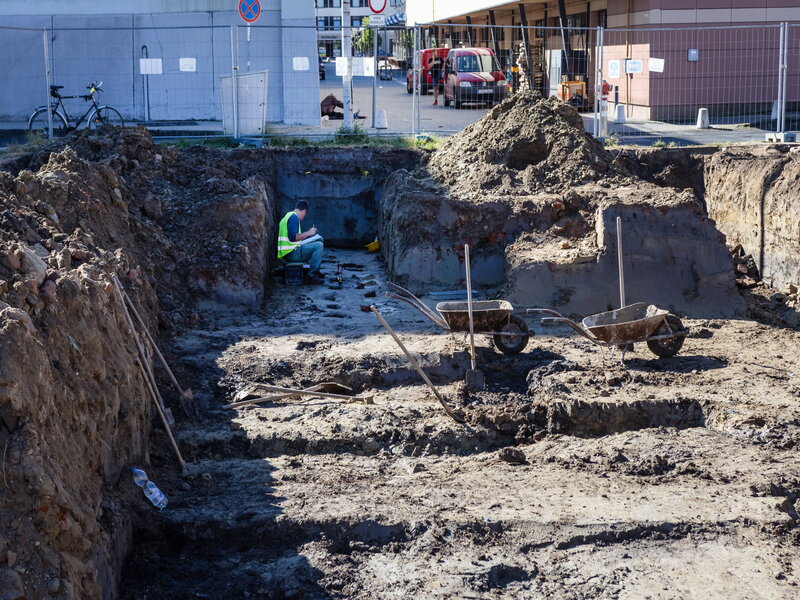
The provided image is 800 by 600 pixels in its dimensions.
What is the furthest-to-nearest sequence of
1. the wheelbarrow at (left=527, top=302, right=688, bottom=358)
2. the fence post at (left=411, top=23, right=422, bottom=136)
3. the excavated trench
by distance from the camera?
the fence post at (left=411, top=23, right=422, bottom=136)
the wheelbarrow at (left=527, top=302, right=688, bottom=358)
the excavated trench

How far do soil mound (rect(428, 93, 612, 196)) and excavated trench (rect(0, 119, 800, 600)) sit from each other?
0.60 meters

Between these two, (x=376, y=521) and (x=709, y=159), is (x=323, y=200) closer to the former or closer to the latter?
(x=709, y=159)

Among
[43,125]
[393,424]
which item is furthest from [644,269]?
[43,125]

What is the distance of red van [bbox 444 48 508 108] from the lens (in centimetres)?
2648

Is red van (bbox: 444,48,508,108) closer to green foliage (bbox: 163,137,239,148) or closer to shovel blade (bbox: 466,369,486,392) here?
green foliage (bbox: 163,137,239,148)

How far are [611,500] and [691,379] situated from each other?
286cm

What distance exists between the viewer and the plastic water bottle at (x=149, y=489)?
6398mm

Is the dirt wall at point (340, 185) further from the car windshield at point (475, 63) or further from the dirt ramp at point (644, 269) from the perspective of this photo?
the car windshield at point (475, 63)

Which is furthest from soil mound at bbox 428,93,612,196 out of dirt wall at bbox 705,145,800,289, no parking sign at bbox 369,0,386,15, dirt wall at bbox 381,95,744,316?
no parking sign at bbox 369,0,386,15

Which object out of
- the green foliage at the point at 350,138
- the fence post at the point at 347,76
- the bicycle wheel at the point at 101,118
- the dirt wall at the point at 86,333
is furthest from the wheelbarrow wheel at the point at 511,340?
the bicycle wheel at the point at 101,118

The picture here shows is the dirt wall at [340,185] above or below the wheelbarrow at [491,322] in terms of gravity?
above

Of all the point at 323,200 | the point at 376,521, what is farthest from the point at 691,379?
the point at 323,200

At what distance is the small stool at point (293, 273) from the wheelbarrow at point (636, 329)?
4.97 m

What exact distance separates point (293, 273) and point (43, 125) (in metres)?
9.52
